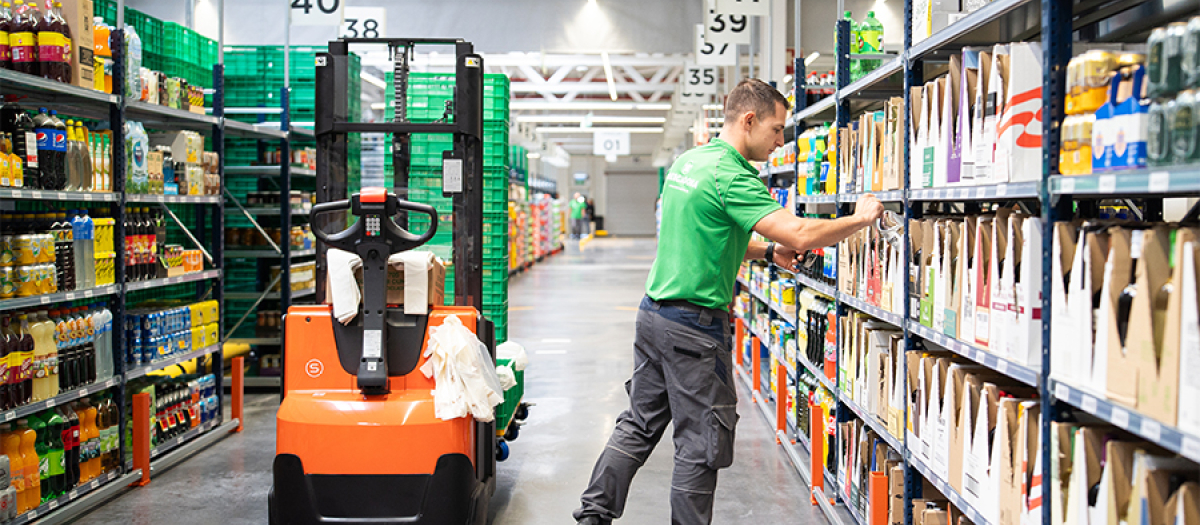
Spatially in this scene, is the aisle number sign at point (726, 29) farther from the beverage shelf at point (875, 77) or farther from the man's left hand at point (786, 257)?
the man's left hand at point (786, 257)

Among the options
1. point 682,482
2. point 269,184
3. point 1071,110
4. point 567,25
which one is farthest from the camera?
point 567,25

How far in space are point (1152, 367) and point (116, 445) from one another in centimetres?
496

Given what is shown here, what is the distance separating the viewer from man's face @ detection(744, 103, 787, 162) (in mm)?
3438

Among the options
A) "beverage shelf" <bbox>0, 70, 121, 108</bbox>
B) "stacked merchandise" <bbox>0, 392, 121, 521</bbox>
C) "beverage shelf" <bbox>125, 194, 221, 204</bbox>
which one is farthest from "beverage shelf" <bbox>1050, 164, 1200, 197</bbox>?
"beverage shelf" <bbox>125, 194, 221, 204</bbox>

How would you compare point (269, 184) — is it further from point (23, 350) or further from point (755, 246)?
point (755, 246)

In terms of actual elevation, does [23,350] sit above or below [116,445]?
above

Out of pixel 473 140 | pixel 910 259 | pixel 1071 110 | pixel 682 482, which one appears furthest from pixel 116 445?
pixel 1071 110

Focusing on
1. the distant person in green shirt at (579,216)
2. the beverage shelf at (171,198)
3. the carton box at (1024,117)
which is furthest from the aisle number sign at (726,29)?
the distant person in green shirt at (579,216)

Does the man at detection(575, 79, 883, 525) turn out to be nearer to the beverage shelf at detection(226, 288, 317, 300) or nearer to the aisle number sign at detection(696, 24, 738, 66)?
the beverage shelf at detection(226, 288, 317, 300)

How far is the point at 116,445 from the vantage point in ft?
16.2

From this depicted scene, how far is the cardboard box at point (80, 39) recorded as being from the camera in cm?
450

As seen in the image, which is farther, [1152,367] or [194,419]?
[194,419]

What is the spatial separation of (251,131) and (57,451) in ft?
10.1

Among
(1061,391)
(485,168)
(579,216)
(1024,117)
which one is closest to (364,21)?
(485,168)
